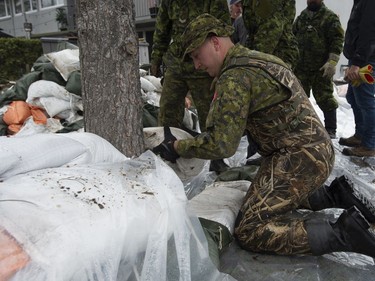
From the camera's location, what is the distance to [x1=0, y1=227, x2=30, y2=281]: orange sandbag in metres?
0.94

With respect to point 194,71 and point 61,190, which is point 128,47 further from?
point 61,190

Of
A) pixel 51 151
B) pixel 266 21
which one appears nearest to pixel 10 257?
pixel 51 151

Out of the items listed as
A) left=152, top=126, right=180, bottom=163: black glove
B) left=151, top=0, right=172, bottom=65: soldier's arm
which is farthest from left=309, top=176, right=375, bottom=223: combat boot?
left=151, top=0, right=172, bottom=65: soldier's arm

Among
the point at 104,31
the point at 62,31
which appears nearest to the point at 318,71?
the point at 104,31

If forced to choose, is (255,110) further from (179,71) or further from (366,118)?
(366,118)

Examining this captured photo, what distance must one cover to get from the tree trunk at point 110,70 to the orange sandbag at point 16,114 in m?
1.65

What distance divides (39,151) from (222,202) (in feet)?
3.16

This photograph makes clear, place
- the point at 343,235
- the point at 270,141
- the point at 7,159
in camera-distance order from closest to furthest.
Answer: the point at 7,159 < the point at 343,235 < the point at 270,141

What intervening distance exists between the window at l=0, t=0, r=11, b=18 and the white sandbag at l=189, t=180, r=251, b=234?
2322 cm

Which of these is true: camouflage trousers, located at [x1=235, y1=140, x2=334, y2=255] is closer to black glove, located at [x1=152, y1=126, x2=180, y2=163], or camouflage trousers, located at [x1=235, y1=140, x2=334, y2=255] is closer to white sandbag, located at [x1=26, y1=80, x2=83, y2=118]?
black glove, located at [x1=152, y1=126, x2=180, y2=163]

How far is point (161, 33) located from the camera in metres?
2.90

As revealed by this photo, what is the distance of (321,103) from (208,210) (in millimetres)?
2357

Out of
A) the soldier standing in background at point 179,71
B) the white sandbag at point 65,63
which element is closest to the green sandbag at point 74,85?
the white sandbag at point 65,63

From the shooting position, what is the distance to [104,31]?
1.86 meters
